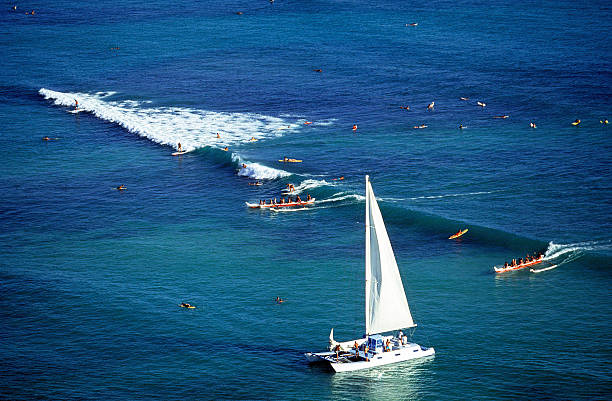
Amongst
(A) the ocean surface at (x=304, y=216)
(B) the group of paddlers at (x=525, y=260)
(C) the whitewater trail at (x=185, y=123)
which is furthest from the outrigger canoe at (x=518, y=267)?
(C) the whitewater trail at (x=185, y=123)

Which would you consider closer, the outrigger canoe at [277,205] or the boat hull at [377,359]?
the boat hull at [377,359]

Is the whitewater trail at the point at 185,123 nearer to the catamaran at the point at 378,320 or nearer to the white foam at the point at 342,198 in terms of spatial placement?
the white foam at the point at 342,198

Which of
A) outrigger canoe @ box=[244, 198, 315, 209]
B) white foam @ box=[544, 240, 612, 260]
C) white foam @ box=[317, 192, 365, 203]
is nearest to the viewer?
white foam @ box=[544, 240, 612, 260]

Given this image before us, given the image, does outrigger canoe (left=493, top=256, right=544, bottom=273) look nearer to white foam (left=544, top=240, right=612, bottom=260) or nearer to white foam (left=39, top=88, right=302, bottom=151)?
white foam (left=544, top=240, right=612, bottom=260)

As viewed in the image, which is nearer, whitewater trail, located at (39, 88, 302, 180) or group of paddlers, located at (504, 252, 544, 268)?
group of paddlers, located at (504, 252, 544, 268)

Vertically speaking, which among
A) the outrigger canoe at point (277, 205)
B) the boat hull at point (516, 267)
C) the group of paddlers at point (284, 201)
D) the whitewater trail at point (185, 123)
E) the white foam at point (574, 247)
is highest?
the whitewater trail at point (185, 123)

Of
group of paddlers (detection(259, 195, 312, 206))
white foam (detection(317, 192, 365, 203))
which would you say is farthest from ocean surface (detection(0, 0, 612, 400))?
group of paddlers (detection(259, 195, 312, 206))

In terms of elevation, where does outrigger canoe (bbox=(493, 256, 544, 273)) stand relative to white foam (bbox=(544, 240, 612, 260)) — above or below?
below
